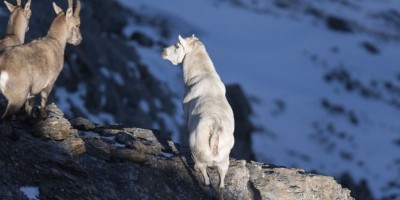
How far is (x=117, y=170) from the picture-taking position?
1296 cm

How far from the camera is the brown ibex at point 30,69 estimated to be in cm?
1140

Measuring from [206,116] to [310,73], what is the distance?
1790 inches

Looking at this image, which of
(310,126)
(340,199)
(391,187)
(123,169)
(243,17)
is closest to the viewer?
(123,169)

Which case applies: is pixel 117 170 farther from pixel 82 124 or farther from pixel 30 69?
pixel 82 124

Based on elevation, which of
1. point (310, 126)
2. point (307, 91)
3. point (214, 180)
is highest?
point (307, 91)

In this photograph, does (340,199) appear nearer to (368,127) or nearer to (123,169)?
(123,169)

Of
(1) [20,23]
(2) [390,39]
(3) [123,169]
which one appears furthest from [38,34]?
(2) [390,39]

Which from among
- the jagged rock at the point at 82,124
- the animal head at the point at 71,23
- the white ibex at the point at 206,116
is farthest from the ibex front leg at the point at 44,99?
the white ibex at the point at 206,116

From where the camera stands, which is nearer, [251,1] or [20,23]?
[20,23]

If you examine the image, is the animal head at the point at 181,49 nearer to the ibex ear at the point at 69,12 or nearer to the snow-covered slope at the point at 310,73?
the ibex ear at the point at 69,12

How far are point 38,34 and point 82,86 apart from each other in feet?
9.21

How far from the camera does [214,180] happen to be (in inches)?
550

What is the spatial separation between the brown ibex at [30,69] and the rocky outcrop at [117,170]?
1.66 ft

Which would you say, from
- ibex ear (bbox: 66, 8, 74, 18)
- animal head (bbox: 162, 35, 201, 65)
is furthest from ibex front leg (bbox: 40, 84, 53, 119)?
animal head (bbox: 162, 35, 201, 65)
